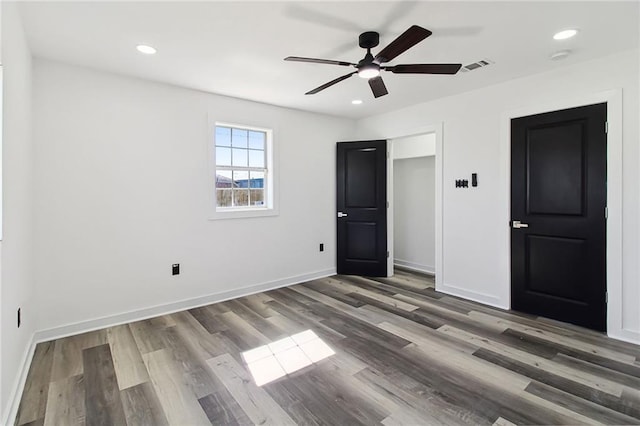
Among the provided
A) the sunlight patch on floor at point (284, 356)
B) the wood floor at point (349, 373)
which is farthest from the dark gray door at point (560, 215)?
the sunlight patch on floor at point (284, 356)

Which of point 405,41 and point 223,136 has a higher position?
point 405,41

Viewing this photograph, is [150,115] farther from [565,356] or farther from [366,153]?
[565,356]

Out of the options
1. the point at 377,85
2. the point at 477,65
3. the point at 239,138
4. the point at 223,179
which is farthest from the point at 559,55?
the point at 223,179

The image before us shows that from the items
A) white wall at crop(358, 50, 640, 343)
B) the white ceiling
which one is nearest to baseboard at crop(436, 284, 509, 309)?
white wall at crop(358, 50, 640, 343)

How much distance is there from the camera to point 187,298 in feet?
12.0

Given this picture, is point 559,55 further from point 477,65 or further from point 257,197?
point 257,197

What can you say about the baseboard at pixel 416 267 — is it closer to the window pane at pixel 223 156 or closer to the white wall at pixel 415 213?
the white wall at pixel 415 213

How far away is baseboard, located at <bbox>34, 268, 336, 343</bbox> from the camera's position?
9.57 ft

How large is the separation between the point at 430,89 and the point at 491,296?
2.56 metres

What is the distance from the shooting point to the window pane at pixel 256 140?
4.32 m

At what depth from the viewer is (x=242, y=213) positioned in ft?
13.5

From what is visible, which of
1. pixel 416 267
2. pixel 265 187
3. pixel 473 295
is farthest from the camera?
pixel 416 267

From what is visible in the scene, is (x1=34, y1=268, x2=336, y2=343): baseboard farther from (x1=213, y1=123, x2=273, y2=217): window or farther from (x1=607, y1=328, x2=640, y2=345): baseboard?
(x1=607, y1=328, x2=640, y2=345): baseboard

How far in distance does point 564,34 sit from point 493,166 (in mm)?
1438
